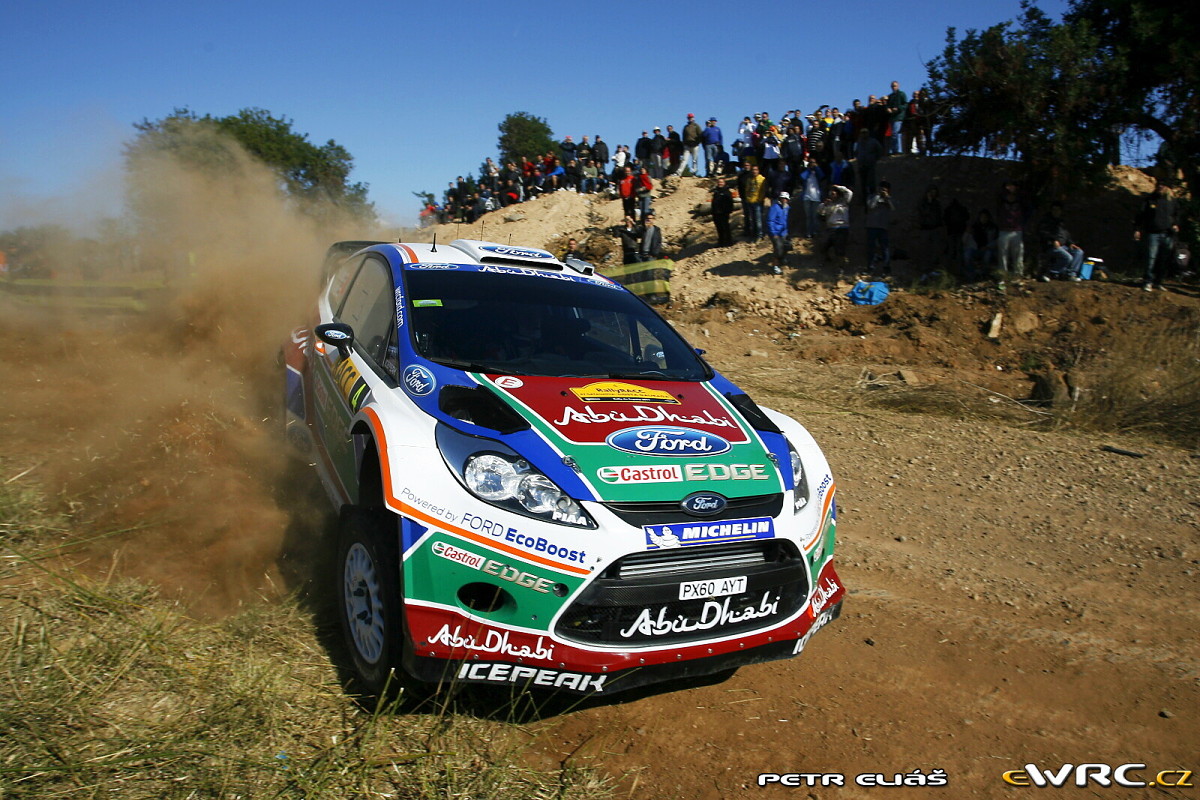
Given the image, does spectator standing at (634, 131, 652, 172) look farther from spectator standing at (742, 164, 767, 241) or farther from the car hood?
the car hood

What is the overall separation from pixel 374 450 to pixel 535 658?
1196 mm

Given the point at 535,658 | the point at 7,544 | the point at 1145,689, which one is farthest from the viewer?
the point at 7,544

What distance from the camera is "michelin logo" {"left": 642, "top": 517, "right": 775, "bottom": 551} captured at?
316 cm

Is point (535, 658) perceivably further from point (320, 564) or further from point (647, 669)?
point (320, 564)

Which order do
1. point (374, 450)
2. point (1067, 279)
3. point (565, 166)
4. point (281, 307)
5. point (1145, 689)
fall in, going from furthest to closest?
point (565, 166)
point (1067, 279)
point (281, 307)
point (1145, 689)
point (374, 450)

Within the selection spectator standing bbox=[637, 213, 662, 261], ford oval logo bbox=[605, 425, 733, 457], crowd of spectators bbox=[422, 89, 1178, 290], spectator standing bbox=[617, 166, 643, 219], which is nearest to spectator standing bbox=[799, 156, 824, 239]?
crowd of spectators bbox=[422, 89, 1178, 290]

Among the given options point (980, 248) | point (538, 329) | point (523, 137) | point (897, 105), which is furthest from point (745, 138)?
point (523, 137)

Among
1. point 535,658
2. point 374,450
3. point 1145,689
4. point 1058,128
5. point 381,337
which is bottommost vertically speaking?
point 1145,689

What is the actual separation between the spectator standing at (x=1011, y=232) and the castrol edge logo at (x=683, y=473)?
12.4m

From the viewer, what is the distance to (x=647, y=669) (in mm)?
3219

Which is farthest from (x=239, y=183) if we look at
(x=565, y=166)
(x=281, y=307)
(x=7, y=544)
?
(x=7, y=544)

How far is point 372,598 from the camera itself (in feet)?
11.1

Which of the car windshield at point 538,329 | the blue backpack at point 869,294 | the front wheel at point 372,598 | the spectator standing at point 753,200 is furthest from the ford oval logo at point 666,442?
the spectator standing at point 753,200

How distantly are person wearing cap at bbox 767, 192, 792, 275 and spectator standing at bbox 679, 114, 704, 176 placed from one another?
839cm
